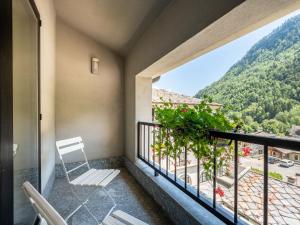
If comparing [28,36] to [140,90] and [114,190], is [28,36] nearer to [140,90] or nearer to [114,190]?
[140,90]

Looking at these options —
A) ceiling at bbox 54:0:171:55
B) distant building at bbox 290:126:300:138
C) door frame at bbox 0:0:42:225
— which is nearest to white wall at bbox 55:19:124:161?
ceiling at bbox 54:0:171:55

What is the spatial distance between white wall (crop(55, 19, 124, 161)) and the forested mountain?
2414 mm

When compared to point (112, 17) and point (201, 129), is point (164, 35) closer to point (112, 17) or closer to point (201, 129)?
point (112, 17)

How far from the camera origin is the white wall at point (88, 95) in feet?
10.2

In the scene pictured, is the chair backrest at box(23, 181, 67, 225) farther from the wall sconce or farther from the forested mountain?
the wall sconce

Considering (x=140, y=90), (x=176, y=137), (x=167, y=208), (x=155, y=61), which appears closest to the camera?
(x=176, y=137)

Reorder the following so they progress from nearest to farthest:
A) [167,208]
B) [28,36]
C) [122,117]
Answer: [28,36] < [167,208] < [122,117]

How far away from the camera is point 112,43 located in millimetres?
3248

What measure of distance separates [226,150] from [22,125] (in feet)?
5.06

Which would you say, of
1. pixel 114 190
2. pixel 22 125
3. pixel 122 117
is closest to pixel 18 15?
pixel 22 125

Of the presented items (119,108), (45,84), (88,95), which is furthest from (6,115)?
(119,108)

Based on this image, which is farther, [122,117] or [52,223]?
[122,117]

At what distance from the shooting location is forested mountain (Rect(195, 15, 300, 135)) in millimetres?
1009

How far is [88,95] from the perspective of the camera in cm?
333
